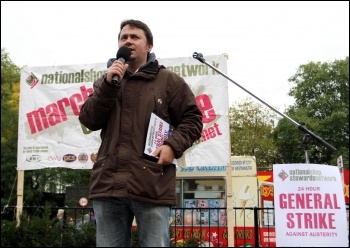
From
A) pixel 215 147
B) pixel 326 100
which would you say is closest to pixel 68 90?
pixel 215 147

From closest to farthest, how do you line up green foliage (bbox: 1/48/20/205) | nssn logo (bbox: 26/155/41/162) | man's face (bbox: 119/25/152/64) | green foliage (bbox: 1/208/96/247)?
man's face (bbox: 119/25/152/64) < green foliage (bbox: 1/208/96/247) < nssn logo (bbox: 26/155/41/162) < green foliage (bbox: 1/48/20/205)

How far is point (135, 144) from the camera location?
2.29 meters

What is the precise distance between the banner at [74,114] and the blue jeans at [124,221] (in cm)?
409

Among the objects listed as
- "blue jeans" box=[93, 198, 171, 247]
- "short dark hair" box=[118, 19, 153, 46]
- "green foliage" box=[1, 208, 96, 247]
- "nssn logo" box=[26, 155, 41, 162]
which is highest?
"short dark hair" box=[118, 19, 153, 46]

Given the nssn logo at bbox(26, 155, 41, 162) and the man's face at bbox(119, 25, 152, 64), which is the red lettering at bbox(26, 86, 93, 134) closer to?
the nssn logo at bbox(26, 155, 41, 162)

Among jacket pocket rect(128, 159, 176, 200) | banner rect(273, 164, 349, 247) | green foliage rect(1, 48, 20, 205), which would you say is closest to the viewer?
jacket pocket rect(128, 159, 176, 200)

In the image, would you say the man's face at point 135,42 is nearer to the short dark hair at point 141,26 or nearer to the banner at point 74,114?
the short dark hair at point 141,26

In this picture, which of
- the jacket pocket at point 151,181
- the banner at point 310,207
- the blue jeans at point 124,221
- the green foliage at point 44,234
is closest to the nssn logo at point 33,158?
the green foliage at point 44,234

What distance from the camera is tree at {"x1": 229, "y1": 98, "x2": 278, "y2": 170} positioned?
24.2 m

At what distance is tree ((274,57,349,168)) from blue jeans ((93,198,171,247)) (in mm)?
26633

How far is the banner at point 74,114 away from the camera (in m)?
6.38

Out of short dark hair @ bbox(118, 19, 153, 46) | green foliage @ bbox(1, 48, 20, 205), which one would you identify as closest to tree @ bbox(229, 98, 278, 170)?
green foliage @ bbox(1, 48, 20, 205)

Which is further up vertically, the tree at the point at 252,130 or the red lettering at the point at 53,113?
the tree at the point at 252,130

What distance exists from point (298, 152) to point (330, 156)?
86.8 inches
